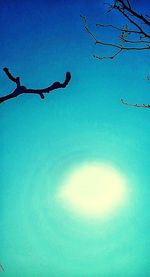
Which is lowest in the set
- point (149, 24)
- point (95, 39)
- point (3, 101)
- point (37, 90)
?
point (3, 101)

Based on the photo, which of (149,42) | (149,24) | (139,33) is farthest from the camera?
(149,42)

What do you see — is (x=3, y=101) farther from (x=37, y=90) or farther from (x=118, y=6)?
(x=118, y=6)

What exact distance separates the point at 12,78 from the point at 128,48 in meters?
1.85

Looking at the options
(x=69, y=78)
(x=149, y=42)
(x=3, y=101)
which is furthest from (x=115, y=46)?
(x=3, y=101)

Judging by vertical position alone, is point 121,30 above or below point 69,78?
above

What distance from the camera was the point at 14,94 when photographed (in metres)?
1.26

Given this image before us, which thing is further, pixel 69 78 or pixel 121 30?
pixel 121 30

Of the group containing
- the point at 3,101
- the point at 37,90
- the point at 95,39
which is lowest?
the point at 3,101

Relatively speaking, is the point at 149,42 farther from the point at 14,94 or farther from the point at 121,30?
the point at 14,94

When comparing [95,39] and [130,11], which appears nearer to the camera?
[130,11]

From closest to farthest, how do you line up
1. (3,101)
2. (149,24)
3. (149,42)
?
(3,101) → (149,24) → (149,42)

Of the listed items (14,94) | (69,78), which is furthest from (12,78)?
(69,78)

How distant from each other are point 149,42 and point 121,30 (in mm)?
319

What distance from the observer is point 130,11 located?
2457 mm
